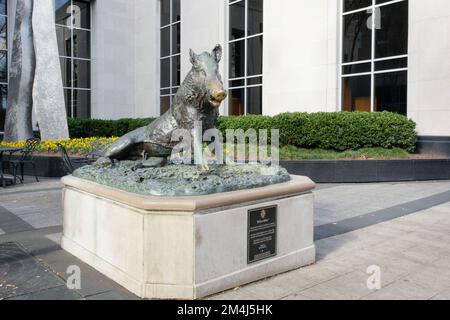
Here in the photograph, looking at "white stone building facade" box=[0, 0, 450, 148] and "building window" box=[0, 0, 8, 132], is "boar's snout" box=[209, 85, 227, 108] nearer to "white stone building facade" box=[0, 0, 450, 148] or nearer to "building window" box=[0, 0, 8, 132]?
"white stone building facade" box=[0, 0, 450, 148]

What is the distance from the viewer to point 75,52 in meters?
26.2

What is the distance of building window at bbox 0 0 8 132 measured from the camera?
2377 cm

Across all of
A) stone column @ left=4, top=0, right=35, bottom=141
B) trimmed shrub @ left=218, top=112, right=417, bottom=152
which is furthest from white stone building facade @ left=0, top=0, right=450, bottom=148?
stone column @ left=4, top=0, right=35, bottom=141

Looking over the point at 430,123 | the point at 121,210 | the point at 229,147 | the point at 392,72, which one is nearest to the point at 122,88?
the point at 229,147

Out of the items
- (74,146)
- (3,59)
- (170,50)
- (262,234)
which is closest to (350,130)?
(74,146)

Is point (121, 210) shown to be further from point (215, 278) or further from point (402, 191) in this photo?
point (402, 191)

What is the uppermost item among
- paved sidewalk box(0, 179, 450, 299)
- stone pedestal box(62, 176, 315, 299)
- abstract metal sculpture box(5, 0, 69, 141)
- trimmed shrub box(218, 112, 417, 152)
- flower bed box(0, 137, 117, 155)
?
abstract metal sculpture box(5, 0, 69, 141)

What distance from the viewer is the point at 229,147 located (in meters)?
13.1

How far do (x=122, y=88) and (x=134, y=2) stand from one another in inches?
231

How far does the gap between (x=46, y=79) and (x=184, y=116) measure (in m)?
12.9

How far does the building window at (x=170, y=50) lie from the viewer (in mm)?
24359

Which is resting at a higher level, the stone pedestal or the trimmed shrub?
the trimmed shrub

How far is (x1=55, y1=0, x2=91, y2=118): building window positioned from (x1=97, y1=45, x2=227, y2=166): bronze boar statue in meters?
22.7
